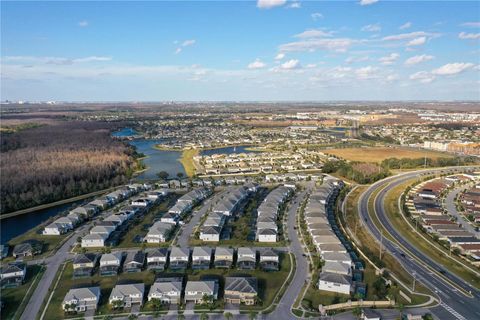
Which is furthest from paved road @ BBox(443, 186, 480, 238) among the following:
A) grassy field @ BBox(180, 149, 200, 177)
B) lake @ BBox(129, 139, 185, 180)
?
lake @ BBox(129, 139, 185, 180)

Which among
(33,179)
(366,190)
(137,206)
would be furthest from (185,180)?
(366,190)

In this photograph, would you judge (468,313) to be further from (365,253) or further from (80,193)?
(80,193)

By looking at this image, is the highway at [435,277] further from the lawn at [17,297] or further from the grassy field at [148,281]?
the lawn at [17,297]

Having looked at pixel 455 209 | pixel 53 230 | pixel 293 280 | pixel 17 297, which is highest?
pixel 455 209

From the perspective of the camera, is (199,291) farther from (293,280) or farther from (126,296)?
(293,280)

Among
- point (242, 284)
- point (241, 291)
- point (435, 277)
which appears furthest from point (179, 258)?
point (435, 277)

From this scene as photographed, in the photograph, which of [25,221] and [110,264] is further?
[25,221]

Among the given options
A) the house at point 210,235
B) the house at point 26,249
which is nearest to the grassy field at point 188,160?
the house at point 210,235

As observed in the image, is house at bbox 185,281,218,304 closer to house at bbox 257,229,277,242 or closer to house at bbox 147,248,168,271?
house at bbox 147,248,168,271
